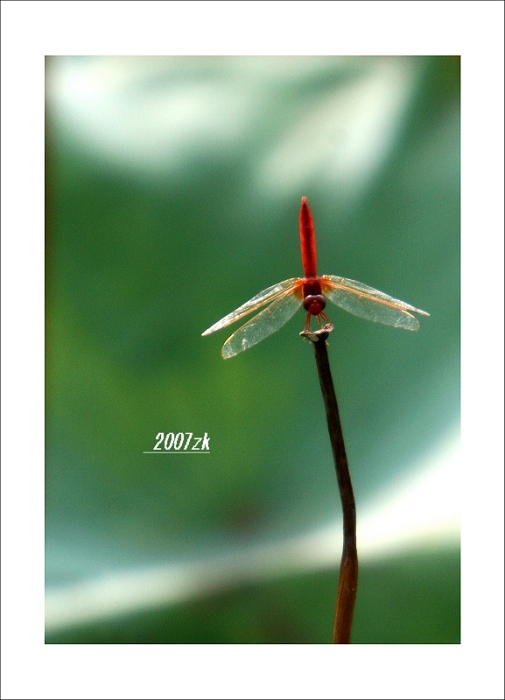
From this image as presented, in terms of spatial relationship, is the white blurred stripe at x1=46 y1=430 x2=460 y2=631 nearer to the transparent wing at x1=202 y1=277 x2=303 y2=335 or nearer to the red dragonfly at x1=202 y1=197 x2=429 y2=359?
the red dragonfly at x1=202 y1=197 x2=429 y2=359

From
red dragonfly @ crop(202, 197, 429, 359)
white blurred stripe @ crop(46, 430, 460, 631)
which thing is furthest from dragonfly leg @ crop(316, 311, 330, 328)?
white blurred stripe @ crop(46, 430, 460, 631)

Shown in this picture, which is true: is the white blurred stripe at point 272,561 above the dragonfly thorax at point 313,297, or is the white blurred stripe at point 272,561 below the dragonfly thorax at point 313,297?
below

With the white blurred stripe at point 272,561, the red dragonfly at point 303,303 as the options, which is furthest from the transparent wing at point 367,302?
the white blurred stripe at point 272,561

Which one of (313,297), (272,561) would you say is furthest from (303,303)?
(272,561)

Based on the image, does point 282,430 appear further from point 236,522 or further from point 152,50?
point 152,50

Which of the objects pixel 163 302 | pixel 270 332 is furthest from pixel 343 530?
pixel 163 302

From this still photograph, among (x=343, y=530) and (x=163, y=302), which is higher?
(x=163, y=302)

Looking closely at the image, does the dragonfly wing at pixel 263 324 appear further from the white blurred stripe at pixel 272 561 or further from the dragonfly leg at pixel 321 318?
the white blurred stripe at pixel 272 561
